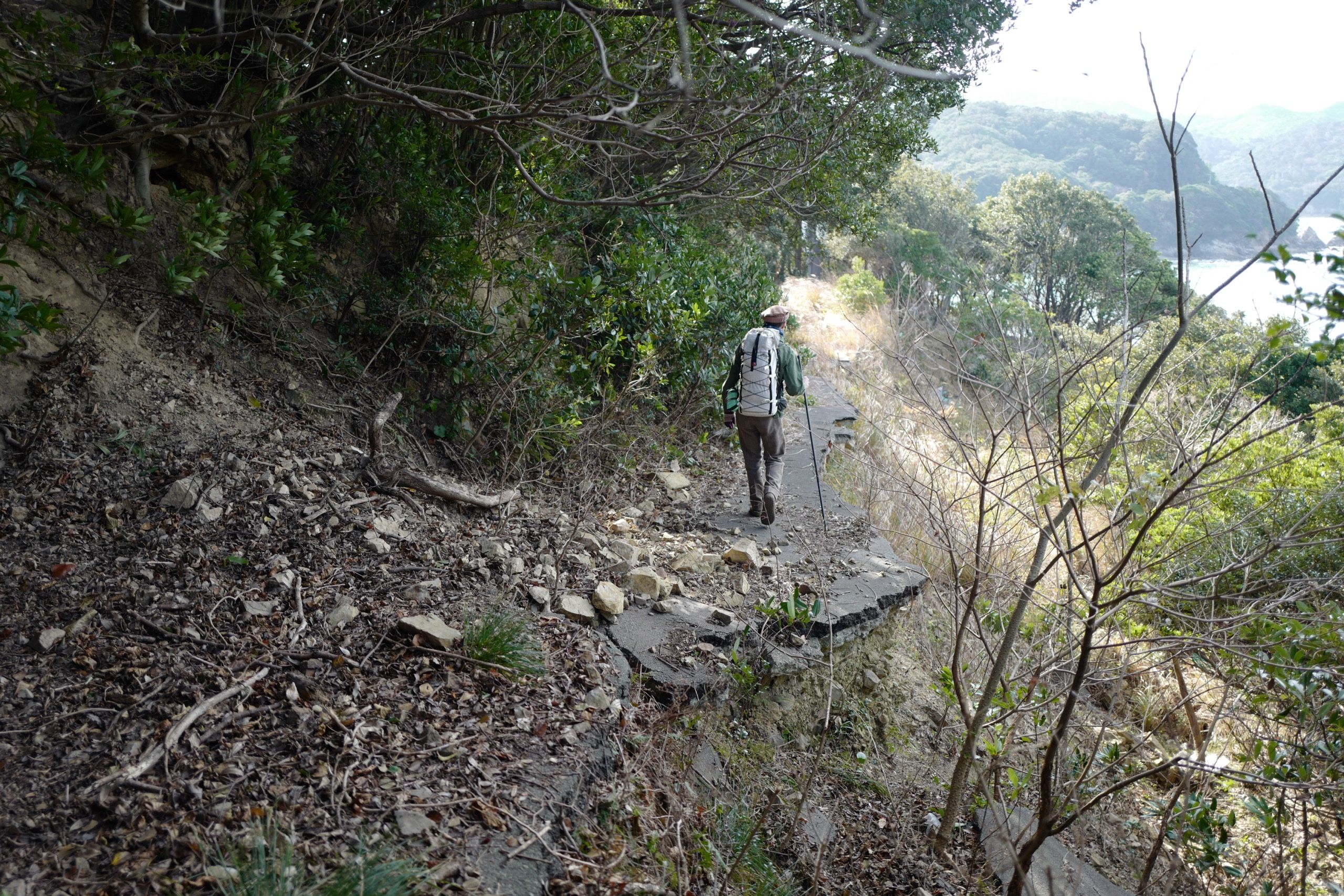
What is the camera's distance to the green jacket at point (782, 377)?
677 cm

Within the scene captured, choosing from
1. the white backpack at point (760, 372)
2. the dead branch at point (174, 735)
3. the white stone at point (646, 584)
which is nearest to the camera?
the dead branch at point (174, 735)

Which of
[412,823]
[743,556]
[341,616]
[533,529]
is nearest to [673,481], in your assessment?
[743,556]

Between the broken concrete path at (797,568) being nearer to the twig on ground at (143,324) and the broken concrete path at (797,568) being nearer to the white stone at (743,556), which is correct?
the white stone at (743,556)

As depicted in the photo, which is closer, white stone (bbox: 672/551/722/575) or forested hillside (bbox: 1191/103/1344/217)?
white stone (bbox: 672/551/722/575)

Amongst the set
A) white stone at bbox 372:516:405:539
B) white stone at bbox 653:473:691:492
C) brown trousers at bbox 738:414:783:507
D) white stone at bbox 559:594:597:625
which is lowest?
white stone at bbox 372:516:405:539

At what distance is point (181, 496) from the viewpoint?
12.6 ft

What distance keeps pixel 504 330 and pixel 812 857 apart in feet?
14.5

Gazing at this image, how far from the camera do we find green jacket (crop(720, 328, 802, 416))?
677 cm

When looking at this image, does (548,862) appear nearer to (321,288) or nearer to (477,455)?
(477,455)

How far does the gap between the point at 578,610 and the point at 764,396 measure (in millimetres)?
2746

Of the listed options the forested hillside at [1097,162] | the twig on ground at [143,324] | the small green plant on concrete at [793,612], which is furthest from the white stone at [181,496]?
the forested hillside at [1097,162]

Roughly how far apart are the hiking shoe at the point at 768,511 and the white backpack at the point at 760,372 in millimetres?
739

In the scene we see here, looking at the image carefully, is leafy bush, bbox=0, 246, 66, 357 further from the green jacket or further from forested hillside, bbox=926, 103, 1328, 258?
forested hillside, bbox=926, 103, 1328, 258

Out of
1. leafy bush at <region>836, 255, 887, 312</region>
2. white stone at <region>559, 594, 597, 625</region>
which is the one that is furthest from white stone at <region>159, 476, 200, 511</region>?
leafy bush at <region>836, 255, 887, 312</region>
